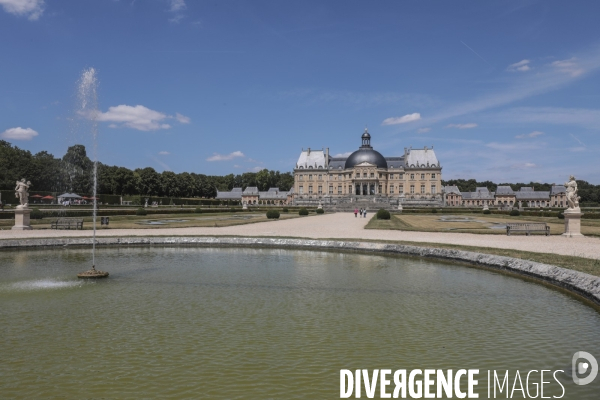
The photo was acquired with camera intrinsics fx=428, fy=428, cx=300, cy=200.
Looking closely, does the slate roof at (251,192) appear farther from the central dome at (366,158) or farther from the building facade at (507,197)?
the building facade at (507,197)

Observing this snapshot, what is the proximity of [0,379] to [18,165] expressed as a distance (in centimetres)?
6918

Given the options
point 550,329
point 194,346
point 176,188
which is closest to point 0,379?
point 194,346

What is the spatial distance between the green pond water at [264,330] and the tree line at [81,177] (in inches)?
2316

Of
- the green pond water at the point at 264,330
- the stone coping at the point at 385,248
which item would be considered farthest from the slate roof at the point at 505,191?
the green pond water at the point at 264,330

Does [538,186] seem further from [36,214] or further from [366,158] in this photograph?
[36,214]

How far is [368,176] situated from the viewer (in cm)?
8794

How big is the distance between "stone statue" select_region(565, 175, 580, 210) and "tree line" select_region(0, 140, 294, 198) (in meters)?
58.9

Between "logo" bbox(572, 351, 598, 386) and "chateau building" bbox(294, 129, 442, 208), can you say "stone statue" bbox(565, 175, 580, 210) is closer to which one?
"logo" bbox(572, 351, 598, 386)

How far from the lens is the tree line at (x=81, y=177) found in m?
61.8

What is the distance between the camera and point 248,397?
13.6ft

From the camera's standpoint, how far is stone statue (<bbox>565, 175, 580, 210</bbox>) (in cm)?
2016

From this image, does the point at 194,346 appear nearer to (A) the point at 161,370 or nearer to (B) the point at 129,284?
(A) the point at 161,370

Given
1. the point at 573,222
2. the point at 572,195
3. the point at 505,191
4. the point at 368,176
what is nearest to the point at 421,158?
the point at 368,176

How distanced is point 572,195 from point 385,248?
39.1 feet
